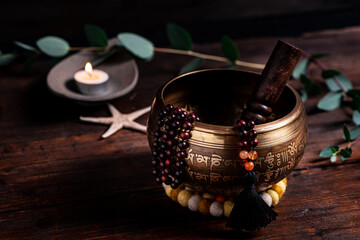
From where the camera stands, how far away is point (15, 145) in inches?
42.4

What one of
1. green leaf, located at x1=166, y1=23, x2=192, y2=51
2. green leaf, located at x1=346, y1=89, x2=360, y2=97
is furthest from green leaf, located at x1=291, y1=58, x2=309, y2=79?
green leaf, located at x1=166, y1=23, x2=192, y2=51

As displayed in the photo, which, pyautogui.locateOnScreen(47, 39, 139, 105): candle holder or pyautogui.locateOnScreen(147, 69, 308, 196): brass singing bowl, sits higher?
pyautogui.locateOnScreen(147, 69, 308, 196): brass singing bowl

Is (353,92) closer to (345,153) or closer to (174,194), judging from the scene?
(345,153)

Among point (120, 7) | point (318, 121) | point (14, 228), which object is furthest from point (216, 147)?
point (120, 7)

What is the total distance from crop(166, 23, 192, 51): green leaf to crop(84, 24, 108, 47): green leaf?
0.21 metres

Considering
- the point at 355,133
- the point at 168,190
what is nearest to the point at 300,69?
the point at 355,133

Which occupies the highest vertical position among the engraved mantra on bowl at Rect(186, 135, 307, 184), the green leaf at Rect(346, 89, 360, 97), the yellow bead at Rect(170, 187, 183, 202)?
the engraved mantra on bowl at Rect(186, 135, 307, 184)

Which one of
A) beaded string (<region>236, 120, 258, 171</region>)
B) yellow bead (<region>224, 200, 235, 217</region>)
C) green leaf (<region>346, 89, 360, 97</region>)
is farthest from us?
green leaf (<region>346, 89, 360, 97</region>)

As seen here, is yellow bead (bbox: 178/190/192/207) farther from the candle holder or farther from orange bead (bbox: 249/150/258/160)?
the candle holder

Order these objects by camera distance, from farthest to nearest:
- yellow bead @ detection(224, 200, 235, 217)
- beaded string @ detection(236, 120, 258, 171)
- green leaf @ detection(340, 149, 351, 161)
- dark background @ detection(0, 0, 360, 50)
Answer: dark background @ detection(0, 0, 360, 50) → green leaf @ detection(340, 149, 351, 161) → yellow bead @ detection(224, 200, 235, 217) → beaded string @ detection(236, 120, 258, 171)

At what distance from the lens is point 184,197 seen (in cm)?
87

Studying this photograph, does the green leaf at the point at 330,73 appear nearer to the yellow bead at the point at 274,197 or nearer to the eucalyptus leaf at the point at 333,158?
the eucalyptus leaf at the point at 333,158

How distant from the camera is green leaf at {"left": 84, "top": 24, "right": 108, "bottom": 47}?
4.63ft

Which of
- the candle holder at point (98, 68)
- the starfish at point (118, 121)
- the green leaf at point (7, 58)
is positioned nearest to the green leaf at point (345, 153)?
the starfish at point (118, 121)
